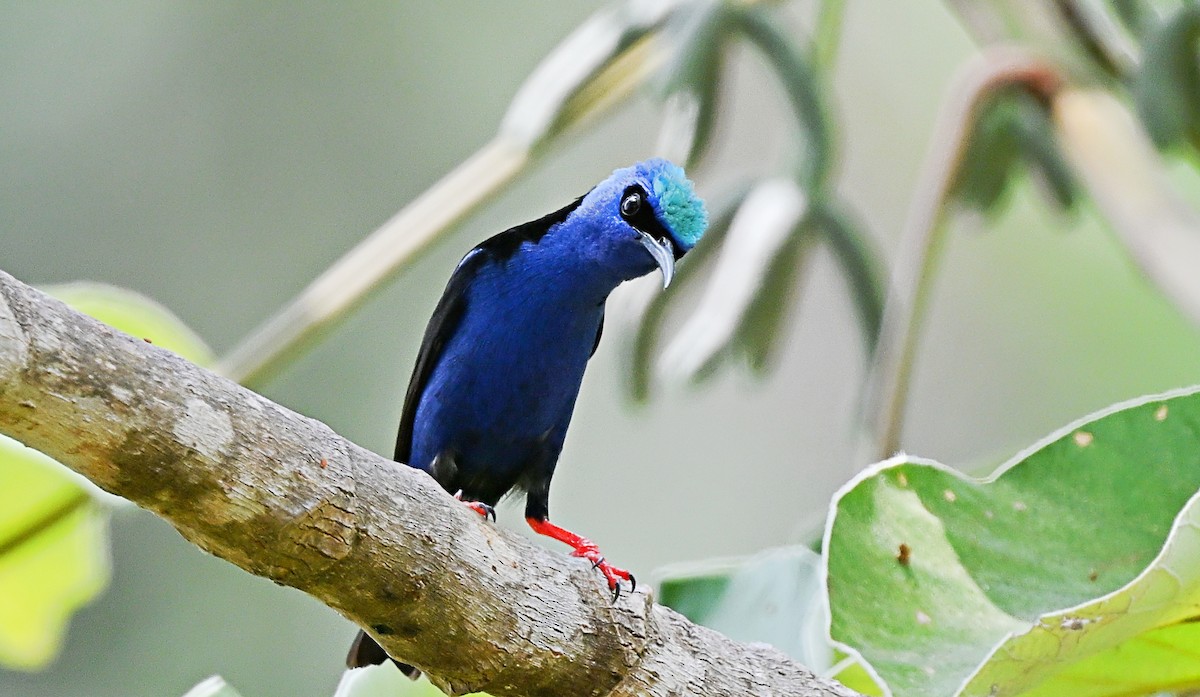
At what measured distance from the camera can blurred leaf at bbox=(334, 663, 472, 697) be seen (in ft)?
5.36

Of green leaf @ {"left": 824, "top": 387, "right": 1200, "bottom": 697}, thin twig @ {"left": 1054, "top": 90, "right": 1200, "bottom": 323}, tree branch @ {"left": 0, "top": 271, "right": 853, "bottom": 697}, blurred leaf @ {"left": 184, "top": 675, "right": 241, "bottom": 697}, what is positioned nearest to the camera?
tree branch @ {"left": 0, "top": 271, "right": 853, "bottom": 697}

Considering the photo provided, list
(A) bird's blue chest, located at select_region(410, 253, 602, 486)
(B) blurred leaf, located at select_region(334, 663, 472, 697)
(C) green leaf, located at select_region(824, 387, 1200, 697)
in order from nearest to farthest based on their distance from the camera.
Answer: (C) green leaf, located at select_region(824, 387, 1200, 697) → (B) blurred leaf, located at select_region(334, 663, 472, 697) → (A) bird's blue chest, located at select_region(410, 253, 602, 486)

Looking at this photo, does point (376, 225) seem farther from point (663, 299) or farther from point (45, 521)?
point (45, 521)

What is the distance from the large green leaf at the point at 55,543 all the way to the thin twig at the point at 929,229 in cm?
113

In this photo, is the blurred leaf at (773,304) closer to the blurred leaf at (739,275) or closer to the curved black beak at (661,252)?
the blurred leaf at (739,275)

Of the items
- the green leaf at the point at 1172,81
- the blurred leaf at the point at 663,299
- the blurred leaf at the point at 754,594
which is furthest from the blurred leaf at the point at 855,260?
the blurred leaf at the point at 754,594

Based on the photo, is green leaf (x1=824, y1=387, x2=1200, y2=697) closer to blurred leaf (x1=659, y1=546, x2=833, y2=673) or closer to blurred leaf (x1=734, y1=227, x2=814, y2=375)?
blurred leaf (x1=659, y1=546, x2=833, y2=673)

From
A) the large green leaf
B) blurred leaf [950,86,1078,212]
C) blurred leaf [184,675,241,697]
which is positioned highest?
the large green leaf

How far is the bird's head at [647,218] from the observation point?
1.89 metres

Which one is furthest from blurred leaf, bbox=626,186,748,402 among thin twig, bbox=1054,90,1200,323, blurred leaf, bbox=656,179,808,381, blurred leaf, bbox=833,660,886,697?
blurred leaf, bbox=833,660,886,697

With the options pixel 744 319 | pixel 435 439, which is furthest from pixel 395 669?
pixel 744 319

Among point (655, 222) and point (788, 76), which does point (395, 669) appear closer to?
point (655, 222)

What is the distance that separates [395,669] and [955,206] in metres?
1.53

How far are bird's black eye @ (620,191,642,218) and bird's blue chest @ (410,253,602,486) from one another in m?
0.17
